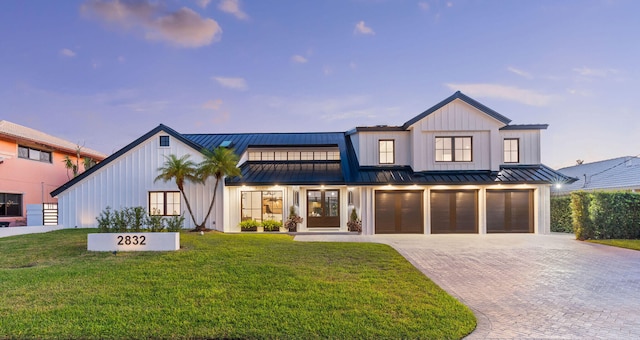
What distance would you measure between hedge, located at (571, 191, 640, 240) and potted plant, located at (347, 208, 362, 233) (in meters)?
10.0

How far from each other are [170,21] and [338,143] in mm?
11392

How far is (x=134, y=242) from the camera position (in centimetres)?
973

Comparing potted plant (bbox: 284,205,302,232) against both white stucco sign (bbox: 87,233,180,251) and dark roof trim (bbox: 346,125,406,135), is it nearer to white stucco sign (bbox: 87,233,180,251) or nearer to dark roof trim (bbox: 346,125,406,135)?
dark roof trim (bbox: 346,125,406,135)

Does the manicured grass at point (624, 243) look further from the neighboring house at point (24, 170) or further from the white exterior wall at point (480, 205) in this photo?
the neighboring house at point (24, 170)

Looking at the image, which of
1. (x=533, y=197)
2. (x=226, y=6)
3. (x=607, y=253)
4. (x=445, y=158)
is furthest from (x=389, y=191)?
(x=226, y=6)

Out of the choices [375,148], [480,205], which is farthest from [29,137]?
[480,205]

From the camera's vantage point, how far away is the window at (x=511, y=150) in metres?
16.9

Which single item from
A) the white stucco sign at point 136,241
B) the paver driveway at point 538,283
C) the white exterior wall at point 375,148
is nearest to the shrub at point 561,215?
the paver driveway at point 538,283

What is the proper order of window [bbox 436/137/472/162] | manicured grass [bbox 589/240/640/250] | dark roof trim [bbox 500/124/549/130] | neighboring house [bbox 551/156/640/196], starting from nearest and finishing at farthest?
manicured grass [bbox 589/240/640/250], dark roof trim [bbox 500/124/549/130], window [bbox 436/137/472/162], neighboring house [bbox 551/156/640/196]

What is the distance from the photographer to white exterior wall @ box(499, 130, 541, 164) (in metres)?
16.8

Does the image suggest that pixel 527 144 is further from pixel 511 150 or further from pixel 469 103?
pixel 469 103

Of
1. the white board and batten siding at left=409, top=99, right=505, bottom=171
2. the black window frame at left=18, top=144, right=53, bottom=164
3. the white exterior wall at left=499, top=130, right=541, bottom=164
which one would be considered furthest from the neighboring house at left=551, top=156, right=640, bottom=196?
the black window frame at left=18, top=144, right=53, bottom=164

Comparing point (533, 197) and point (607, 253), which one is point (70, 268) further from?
point (533, 197)

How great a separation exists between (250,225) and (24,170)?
51.4 ft
